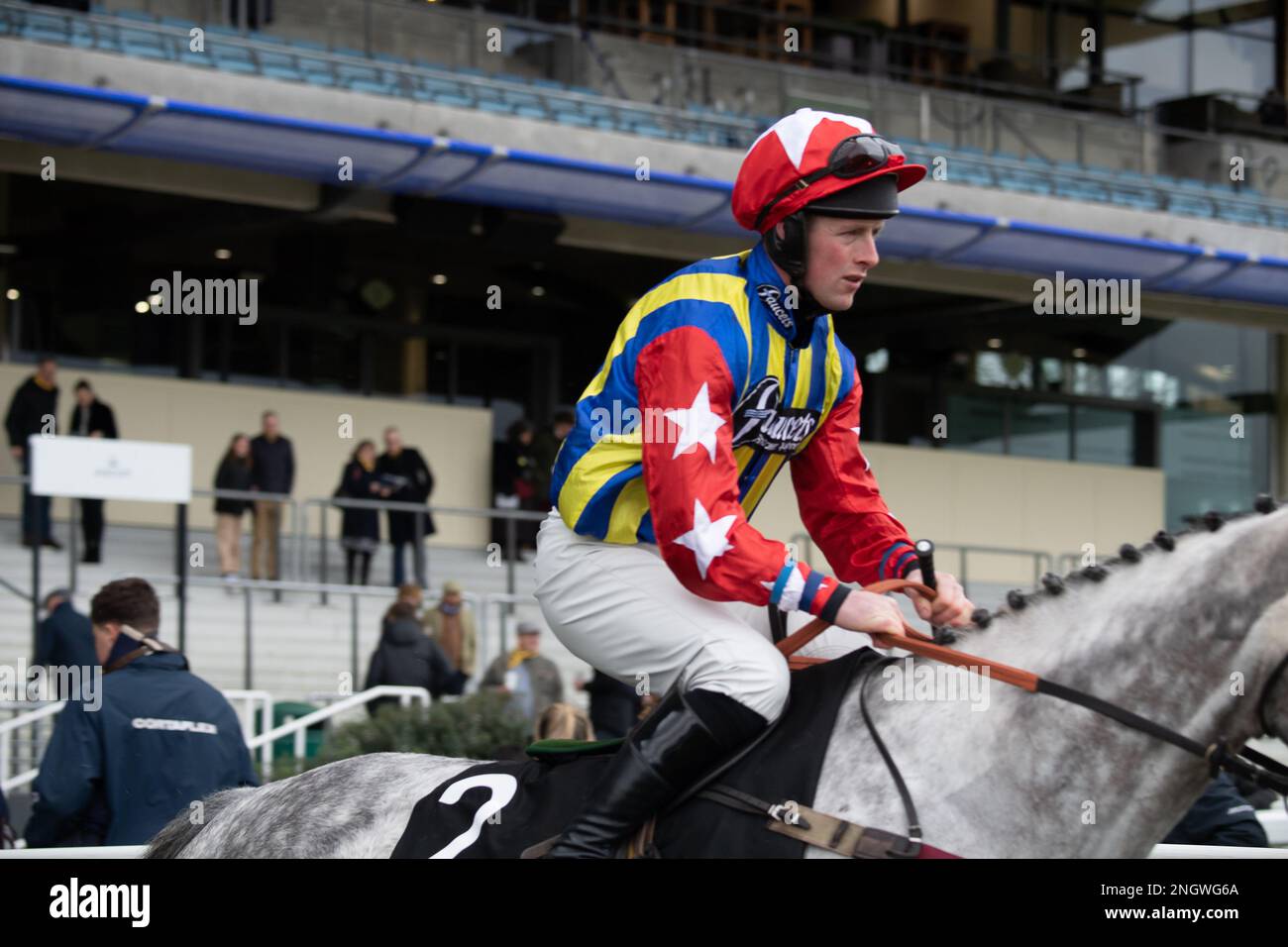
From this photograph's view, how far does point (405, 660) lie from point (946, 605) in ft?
23.9

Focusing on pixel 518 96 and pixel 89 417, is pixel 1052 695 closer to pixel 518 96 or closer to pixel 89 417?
pixel 89 417

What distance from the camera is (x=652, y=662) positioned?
331 cm

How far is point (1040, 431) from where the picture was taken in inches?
861

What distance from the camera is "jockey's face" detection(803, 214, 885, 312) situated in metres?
3.32

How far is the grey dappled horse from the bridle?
2 centimetres

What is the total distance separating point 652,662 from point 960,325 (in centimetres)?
1830

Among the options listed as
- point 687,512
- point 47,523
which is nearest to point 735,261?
point 687,512

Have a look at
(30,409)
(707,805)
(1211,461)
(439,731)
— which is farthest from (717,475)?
(1211,461)

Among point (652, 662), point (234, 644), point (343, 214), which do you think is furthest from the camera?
point (343, 214)

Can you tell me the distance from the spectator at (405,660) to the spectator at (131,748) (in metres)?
5.04

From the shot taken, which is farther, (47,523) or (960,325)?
(960,325)

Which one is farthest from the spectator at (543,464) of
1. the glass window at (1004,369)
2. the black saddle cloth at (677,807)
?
the black saddle cloth at (677,807)

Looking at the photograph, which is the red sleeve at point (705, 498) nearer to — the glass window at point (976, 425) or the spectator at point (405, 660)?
the spectator at point (405, 660)
